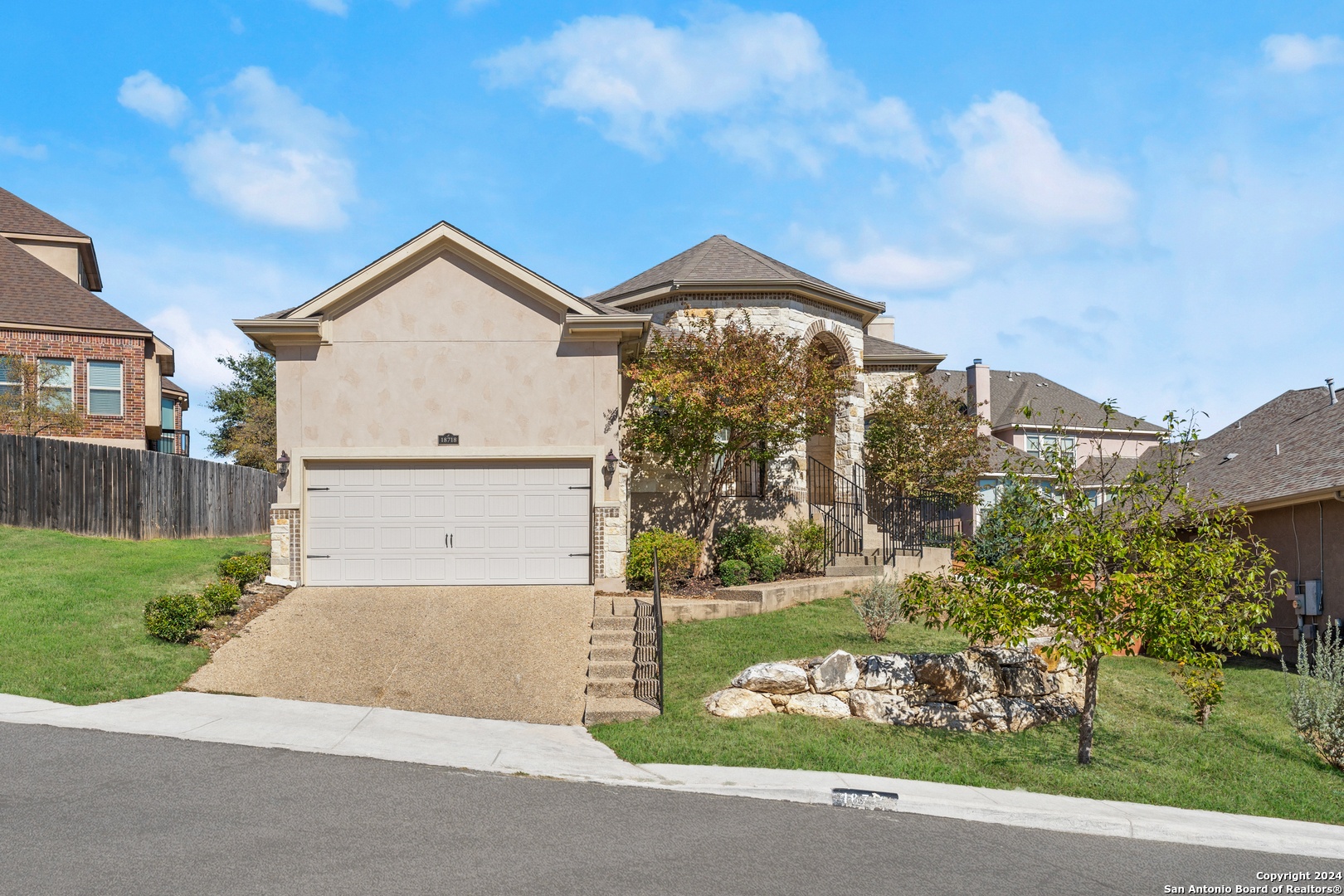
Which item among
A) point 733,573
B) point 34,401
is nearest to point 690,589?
point 733,573

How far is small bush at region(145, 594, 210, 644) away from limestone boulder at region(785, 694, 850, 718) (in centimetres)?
828

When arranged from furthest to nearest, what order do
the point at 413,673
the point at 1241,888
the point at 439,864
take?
the point at 413,673 → the point at 1241,888 → the point at 439,864

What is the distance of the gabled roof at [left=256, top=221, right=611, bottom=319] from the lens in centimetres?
1652

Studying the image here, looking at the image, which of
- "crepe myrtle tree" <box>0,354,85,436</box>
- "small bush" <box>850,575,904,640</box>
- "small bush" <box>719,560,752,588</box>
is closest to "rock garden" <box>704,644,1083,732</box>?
"small bush" <box>850,575,904,640</box>

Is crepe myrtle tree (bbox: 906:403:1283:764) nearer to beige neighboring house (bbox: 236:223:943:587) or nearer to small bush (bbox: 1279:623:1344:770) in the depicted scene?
small bush (bbox: 1279:623:1344:770)

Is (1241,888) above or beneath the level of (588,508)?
beneath

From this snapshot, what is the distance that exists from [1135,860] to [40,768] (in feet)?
29.9

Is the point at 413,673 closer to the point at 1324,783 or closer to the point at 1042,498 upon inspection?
the point at 1042,498

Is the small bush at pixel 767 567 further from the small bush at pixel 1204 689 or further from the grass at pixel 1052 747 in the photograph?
the small bush at pixel 1204 689

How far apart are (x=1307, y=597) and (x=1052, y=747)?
29.1 feet

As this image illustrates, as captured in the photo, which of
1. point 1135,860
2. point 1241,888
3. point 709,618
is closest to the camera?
point 1241,888

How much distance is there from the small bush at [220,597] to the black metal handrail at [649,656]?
6.34m

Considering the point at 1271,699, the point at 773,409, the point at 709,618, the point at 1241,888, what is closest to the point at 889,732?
the point at 1241,888

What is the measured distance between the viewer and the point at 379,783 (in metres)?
7.78
